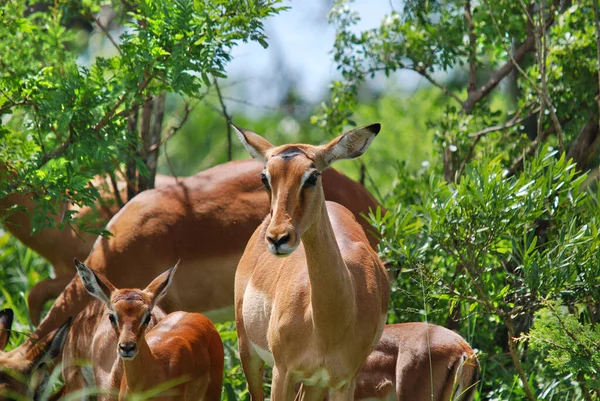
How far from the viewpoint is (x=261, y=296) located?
588 cm

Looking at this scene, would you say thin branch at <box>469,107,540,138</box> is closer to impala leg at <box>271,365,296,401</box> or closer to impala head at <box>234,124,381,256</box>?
impala head at <box>234,124,381,256</box>

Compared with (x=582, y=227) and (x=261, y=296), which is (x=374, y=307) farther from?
(x=582, y=227)

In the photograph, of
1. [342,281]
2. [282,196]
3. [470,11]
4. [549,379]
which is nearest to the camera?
[282,196]

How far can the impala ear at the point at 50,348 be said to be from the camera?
6.39 m

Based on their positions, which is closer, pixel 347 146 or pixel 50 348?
pixel 347 146

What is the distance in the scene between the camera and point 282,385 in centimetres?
524

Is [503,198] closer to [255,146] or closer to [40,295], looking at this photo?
[255,146]

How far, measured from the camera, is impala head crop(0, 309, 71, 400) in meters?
6.25

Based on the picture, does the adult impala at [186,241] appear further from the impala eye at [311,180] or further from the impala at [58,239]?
the impala eye at [311,180]

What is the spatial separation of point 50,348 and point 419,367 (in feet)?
8.11

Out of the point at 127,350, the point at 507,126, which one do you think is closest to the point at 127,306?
the point at 127,350

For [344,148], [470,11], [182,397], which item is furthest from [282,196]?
[470,11]

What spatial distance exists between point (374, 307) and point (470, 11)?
3.77m

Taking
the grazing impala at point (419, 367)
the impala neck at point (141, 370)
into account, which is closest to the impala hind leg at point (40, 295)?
the impala neck at point (141, 370)
